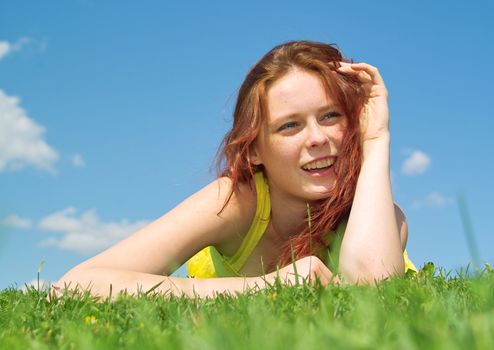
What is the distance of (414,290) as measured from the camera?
10.7 ft

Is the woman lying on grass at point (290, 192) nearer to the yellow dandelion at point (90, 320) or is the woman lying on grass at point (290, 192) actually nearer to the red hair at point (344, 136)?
the red hair at point (344, 136)

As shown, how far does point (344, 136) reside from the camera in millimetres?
5465

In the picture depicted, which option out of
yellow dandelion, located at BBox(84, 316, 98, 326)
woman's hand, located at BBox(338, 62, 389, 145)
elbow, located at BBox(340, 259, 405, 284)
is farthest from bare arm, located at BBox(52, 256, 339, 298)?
woman's hand, located at BBox(338, 62, 389, 145)

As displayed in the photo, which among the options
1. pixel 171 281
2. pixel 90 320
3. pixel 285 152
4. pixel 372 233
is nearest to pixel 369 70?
pixel 285 152

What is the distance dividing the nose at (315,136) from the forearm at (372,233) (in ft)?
1.33

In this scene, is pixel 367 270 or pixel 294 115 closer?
pixel 367 270

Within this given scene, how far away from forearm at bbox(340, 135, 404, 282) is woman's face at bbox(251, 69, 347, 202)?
1.18 ft

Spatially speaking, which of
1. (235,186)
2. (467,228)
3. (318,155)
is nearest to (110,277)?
(235,186)

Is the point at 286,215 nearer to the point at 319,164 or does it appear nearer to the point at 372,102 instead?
the point at 319,164

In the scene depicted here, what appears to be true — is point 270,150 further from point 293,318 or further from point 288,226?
point 293,318

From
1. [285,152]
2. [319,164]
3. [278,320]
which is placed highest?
[285,152]

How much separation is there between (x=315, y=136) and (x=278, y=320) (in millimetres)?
3140

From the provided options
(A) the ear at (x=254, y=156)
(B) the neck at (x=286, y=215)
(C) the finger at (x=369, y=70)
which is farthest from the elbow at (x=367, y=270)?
(C) the finger at (x=369, y=70)

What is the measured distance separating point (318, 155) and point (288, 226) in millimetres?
975
